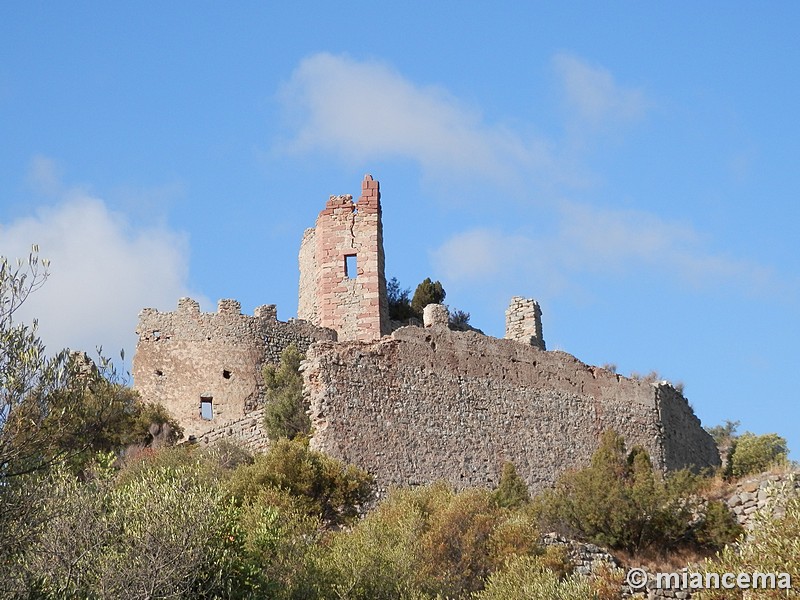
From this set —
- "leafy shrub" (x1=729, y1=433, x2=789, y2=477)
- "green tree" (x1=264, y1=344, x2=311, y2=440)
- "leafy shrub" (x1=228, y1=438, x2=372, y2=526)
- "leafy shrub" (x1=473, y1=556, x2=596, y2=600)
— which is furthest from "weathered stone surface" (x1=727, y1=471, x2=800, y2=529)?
"green tree" (x1=264, y1=344, x2=311, y2=440)

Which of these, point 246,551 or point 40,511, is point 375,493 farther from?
point 40,511

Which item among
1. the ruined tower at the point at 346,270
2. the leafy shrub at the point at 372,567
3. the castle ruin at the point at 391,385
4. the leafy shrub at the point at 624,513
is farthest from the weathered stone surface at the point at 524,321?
the leafy shrub at the point at 372,567

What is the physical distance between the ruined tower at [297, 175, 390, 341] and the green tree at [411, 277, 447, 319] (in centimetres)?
616

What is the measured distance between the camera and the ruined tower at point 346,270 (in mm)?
38594

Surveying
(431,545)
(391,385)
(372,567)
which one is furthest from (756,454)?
(372,567)

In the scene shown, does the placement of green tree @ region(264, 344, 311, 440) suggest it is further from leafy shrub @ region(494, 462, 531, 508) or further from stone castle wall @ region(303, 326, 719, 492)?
leafy shrub @ region(494, 462, 531, 508)

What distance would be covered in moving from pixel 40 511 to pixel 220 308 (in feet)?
54.3

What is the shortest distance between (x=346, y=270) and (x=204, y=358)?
509cm

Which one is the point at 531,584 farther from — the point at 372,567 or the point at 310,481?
the point at 310,481

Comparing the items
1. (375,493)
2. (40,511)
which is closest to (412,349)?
(375,493)

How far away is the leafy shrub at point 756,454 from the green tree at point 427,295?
10.3 meters

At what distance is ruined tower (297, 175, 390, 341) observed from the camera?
38.6 metres

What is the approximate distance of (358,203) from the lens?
39719mm

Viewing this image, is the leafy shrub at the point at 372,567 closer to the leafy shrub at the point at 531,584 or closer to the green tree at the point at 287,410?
the leafy shrub at the point at 531,584
